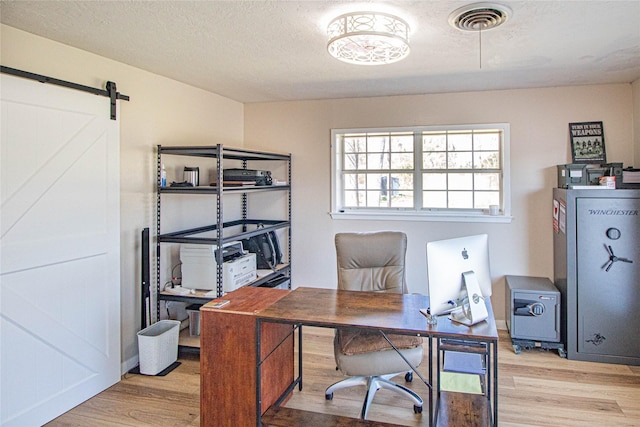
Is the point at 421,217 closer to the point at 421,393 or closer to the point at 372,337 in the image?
the point at 421,393

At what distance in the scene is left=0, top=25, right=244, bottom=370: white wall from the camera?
275cm

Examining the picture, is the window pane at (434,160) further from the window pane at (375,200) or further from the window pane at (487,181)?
the window pane at (375,200)

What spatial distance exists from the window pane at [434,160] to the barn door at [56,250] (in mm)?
2947

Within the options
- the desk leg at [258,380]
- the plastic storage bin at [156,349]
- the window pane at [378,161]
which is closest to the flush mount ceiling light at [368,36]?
the desk leg at [258,380]

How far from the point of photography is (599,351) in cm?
359

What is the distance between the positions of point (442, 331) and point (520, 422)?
1.08 m

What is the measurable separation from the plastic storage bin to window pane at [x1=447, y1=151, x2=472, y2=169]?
3094 mm

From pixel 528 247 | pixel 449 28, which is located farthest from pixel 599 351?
pixel 449 28

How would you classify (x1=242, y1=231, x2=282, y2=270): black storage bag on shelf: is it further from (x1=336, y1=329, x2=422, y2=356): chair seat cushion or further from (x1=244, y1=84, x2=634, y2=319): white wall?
(x1=336, y1=329, x2=422, y2=356): chair seat cushion

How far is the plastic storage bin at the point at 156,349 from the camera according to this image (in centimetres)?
328

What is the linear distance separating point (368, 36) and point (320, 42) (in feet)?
1.87

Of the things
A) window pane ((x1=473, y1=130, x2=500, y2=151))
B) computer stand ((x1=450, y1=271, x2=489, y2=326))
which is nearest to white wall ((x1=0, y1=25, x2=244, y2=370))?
computer stand ((x1=450, y1=271, x2=489, y2=326))

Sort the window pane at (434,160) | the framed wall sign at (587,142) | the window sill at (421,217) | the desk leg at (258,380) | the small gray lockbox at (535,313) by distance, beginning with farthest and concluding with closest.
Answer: the window pane at (434,160), the window sill at (421,217), the framed wall sign at (587,142), the small gray lockbox at (535,313), the desk leg at (258,380)

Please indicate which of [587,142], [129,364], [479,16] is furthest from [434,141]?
[129,364]
